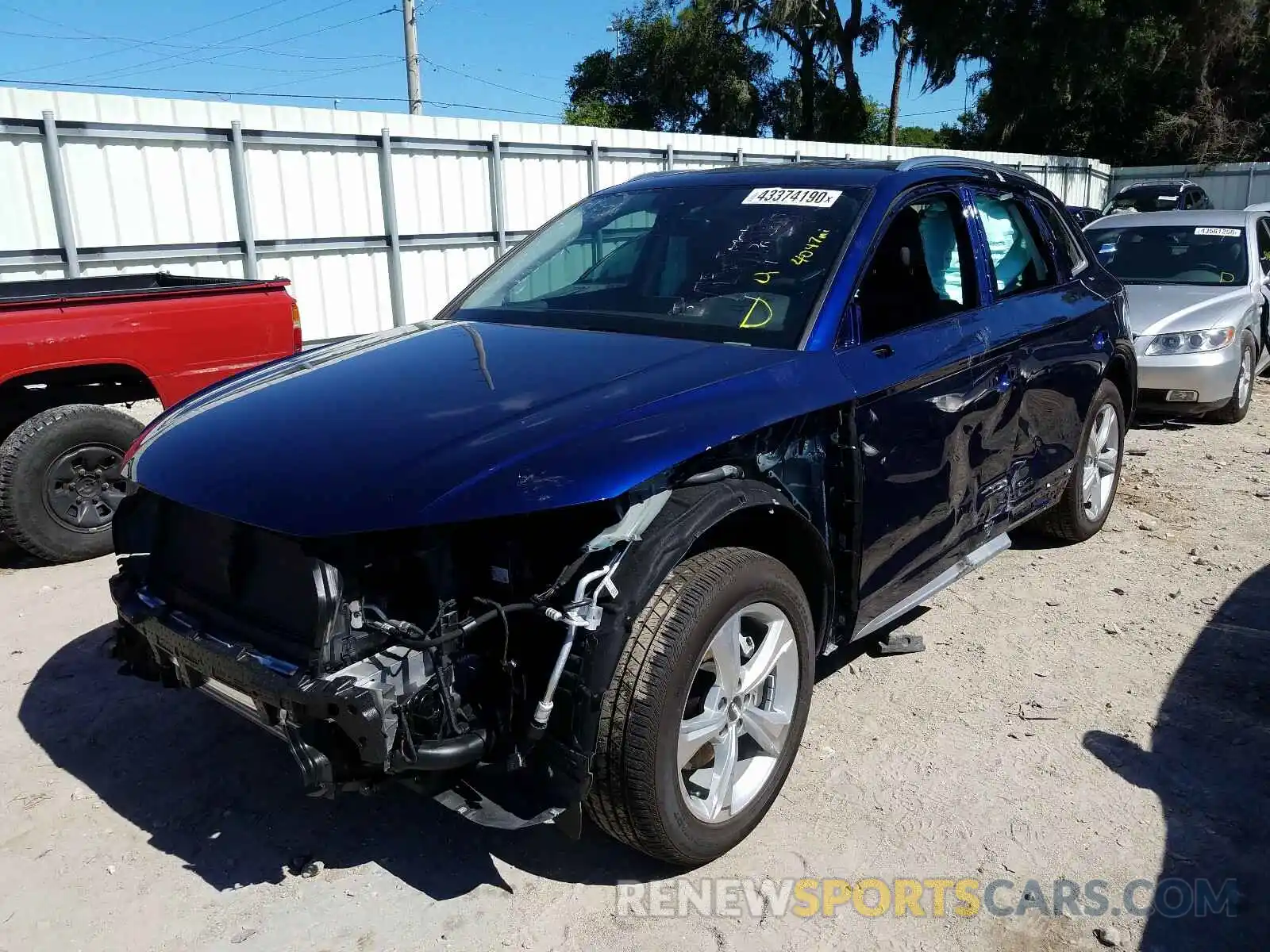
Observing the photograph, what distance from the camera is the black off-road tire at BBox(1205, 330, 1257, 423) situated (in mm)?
7910

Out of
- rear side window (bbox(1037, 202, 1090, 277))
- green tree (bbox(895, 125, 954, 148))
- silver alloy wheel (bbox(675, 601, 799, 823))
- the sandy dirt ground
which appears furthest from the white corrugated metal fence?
green tree (bbox(895, 125, 954, 148))

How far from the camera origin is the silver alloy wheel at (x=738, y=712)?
2725 millimetres

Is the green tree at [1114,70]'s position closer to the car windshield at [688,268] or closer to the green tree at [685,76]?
the green tree at [685,76]

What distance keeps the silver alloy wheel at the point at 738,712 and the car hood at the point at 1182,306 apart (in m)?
5.73

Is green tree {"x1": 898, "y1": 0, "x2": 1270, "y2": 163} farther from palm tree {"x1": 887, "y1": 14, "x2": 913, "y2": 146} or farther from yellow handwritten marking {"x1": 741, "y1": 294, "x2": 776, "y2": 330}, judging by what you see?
yellow handwritten marking {"x1": 741, "y1": 294, "x2": 776, "y2": 330}

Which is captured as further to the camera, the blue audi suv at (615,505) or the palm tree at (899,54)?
the palm tree at (899,54)

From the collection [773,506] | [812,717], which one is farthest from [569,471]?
[812,717]

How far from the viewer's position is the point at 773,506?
2.81m

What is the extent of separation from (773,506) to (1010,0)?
1274 inches

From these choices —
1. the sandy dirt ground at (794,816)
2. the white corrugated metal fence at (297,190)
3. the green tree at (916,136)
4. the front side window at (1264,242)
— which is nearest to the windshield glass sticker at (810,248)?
the sandy dirt ground at (794,816)

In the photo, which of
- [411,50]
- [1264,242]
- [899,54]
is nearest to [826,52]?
[899,54]

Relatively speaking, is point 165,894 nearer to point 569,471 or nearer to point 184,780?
point 184,780

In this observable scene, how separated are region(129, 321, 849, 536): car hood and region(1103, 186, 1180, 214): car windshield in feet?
55.1

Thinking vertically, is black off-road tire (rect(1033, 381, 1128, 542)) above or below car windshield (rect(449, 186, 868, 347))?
below
